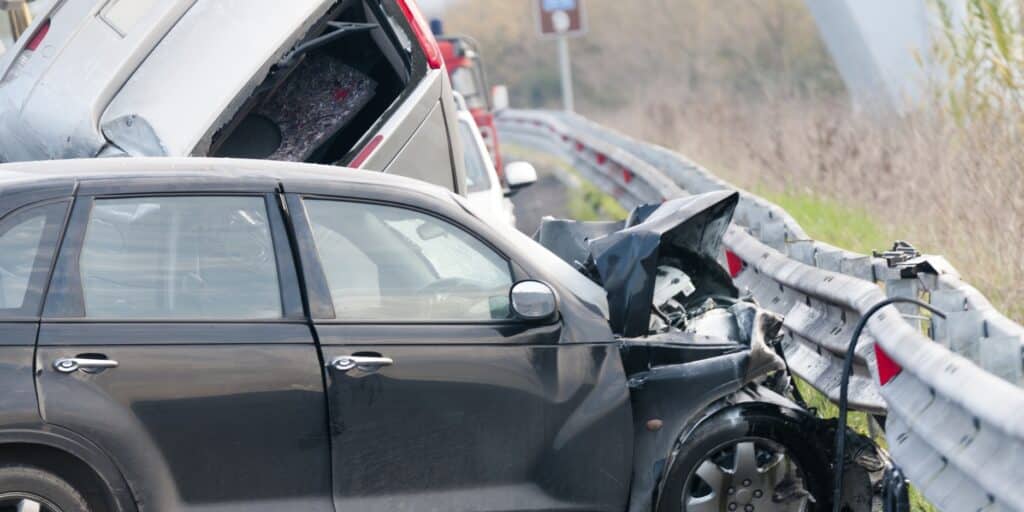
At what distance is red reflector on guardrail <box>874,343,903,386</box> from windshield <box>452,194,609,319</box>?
98 cm

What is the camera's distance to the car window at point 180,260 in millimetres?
5551

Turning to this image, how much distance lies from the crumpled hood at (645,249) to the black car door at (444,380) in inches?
12.6

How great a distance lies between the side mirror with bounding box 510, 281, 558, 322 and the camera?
593cm

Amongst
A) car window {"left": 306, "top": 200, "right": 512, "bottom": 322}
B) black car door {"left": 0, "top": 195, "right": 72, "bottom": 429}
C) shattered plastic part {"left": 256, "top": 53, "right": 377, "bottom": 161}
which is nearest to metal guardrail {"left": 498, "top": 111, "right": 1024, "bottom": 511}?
car window {"left": 306, "top": 200, "right": 512, "bottom": 322}

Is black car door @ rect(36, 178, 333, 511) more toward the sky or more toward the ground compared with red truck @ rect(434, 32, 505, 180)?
more toward the sky

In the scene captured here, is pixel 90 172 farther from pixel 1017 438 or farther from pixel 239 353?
pixel 1017 438

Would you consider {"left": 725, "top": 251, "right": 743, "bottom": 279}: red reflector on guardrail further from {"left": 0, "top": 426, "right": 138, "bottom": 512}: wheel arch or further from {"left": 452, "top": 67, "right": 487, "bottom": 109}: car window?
{"left": 452, "top": 67, "right": 487, "bottom": 109}: car window

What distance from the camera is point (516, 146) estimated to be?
33500 millimetres

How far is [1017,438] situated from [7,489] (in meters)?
2.93

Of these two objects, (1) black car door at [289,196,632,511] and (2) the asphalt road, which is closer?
(1) black car door at [289,196,632,511]

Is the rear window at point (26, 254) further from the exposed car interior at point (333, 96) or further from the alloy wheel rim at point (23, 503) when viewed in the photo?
the exposed car interior at point (333, 96)

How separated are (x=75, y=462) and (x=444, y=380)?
1.25 metres

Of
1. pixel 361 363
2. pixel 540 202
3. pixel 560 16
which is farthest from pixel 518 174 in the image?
pixel 560 16

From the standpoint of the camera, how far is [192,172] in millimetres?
5852
